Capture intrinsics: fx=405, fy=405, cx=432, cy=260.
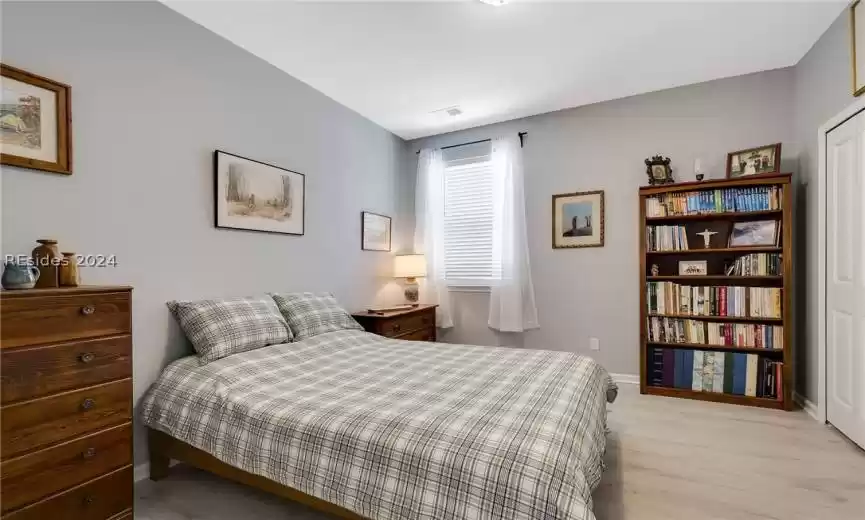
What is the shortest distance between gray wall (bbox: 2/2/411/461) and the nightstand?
583mm

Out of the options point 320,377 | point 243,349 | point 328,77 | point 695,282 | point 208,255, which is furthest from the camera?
point 695,282

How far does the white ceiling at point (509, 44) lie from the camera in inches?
95.5

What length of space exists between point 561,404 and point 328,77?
114 inches

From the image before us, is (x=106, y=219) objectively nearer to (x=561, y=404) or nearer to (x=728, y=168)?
(x=561, y=404)

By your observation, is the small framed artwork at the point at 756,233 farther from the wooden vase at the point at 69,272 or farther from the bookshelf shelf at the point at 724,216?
the wooden vase at the point at 69,272

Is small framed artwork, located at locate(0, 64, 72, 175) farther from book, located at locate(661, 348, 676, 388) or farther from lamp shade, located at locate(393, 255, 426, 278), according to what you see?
book, located at locate(661, 348, 676, 388)

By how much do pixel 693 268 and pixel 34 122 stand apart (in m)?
4.33

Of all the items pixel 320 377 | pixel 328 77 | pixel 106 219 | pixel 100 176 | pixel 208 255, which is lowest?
pixel 320 377

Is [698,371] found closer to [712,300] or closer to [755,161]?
[712,300]

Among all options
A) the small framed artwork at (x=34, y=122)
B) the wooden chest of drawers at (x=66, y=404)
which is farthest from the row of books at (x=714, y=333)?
the small framed artwork at (x=34, y=122)

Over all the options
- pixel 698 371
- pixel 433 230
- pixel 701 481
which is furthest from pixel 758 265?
pixel 433 230

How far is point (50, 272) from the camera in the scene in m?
1.65

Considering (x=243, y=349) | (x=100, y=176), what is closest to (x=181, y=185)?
(x=100, y=176)

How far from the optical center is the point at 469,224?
443 centimetres
